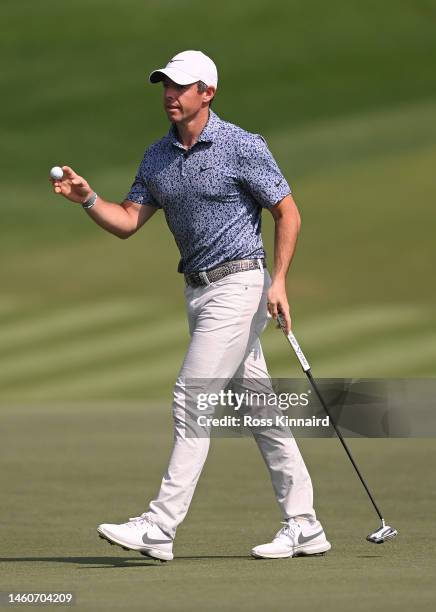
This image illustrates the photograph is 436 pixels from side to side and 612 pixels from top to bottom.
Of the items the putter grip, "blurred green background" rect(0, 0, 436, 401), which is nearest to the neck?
the putter grip

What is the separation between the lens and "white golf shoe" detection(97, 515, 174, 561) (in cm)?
627

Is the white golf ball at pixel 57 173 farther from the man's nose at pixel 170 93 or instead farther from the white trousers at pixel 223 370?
the white trousers at pixel 223 370

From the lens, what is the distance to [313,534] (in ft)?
21.7

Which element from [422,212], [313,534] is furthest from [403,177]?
[313,534]

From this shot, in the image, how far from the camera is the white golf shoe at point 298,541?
21.5 ft

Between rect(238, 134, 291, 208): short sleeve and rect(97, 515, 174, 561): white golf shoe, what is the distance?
4.09 ft

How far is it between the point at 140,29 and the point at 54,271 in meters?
6.68

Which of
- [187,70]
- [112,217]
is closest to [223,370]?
[112,217]

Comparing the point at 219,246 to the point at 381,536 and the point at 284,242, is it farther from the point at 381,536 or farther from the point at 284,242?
the point at 381,536

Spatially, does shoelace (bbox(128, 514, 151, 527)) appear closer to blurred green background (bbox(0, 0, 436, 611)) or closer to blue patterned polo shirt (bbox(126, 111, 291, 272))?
blurred green background (bbox(0, 0, 436, 611))

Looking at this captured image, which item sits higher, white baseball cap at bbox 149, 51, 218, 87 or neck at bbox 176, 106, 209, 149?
white baseball cap at bbox 149, 51, 218, 87

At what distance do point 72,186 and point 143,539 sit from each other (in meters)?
1.35

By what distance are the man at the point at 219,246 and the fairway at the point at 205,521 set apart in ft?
1.12

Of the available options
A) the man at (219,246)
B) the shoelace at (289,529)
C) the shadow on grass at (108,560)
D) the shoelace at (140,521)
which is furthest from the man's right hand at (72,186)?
the shoelace at (289,529)
